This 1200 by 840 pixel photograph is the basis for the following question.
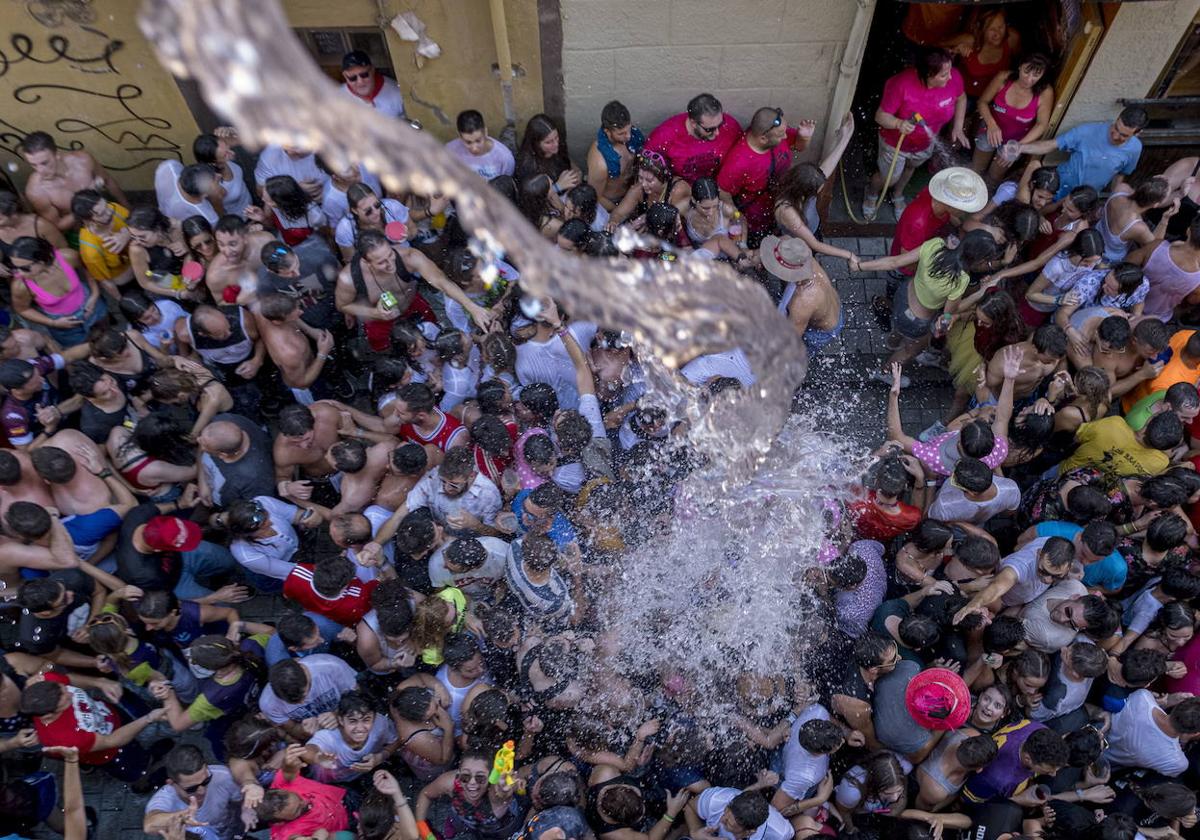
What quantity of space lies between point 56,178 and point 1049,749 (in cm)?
754

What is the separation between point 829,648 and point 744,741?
799 millimetres

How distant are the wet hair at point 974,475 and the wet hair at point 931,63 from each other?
3.68 metres

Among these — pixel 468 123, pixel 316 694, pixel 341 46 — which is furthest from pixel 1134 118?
pixel 316 694

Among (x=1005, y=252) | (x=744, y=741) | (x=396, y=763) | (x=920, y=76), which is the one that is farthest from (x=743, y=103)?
(x=396, y=763)

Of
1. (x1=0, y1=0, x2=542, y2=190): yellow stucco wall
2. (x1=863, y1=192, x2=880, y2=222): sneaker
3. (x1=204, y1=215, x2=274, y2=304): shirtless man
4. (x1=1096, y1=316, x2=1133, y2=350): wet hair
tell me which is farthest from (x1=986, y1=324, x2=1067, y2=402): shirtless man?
(x1=204, y1=215, x2=274, y2=304): shirtless man

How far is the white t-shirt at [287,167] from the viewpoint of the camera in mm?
6961

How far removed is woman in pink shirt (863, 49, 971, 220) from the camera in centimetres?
748

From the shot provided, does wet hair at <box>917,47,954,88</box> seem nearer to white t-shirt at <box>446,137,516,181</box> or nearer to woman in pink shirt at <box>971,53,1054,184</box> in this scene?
woman in pink shirt at <box>971,53,1054,184</box>

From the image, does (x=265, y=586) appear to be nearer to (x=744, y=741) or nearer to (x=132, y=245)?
(x=132, y=245)

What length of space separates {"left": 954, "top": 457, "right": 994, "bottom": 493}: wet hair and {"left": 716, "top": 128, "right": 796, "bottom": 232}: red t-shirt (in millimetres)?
3011

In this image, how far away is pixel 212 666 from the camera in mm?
5043

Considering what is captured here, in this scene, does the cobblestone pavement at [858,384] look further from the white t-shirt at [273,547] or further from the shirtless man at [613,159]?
the shirtless man at [613,159]

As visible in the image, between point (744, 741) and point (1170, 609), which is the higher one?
point (1170, 609)

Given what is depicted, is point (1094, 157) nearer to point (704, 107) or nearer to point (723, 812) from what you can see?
point (704, 107)
